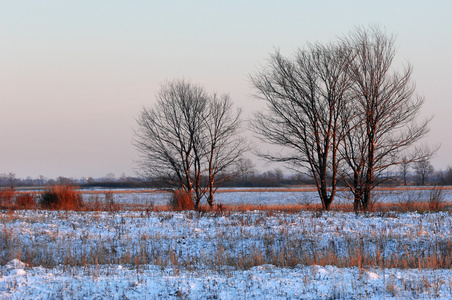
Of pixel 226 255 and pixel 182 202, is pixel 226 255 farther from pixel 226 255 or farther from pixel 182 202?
pixel 182 202

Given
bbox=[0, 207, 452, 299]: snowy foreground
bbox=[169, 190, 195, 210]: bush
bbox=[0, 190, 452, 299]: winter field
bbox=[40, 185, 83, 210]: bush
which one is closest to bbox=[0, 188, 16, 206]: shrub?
bbox=[40, 185, 83, 210]: bush

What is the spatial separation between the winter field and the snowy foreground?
0.03 m

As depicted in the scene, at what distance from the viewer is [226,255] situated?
33.3ft

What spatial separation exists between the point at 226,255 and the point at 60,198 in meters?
13.3

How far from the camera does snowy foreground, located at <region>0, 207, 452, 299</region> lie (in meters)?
6.63

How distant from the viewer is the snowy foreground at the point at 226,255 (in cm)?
663

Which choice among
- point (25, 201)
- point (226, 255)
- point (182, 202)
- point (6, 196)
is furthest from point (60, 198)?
point (226, 255)

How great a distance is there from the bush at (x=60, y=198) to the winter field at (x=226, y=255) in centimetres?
398

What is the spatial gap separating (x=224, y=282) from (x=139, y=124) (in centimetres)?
2209

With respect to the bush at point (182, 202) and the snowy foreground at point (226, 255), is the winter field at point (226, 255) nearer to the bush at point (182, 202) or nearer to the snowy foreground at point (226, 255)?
the snowy foreground at point (226, 255)

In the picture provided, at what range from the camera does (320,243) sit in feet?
37.0

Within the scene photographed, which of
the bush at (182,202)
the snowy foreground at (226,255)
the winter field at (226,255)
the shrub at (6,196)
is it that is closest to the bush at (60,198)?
the shrub at (6,196)

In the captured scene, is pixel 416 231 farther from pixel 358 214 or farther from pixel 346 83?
pixel 346 83

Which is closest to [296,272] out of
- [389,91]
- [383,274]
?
[383,274]
